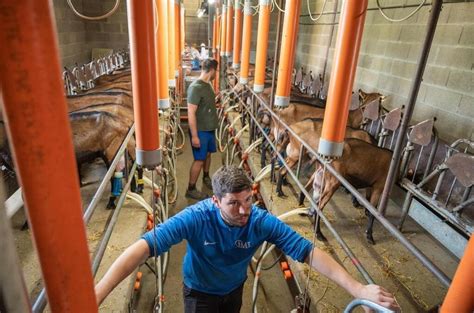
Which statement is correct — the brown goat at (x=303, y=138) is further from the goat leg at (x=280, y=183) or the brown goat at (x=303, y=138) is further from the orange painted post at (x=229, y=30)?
the orange painted post at (x=229, y=30)

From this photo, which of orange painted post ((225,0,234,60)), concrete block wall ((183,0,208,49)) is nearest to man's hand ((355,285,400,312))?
orange painted post ((225,0,234,60))

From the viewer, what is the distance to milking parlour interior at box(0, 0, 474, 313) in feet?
1.69

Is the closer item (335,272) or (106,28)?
(335,272)

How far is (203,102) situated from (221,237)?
11.1ft

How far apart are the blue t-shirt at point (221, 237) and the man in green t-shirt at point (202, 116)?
3.06 meters

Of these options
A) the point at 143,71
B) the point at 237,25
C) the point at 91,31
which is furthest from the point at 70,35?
the point at 143,71

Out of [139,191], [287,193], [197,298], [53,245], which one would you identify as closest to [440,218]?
[287,193]

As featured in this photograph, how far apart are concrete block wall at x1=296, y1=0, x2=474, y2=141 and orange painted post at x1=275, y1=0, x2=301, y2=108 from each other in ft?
3.92

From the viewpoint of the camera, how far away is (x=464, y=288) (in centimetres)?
81

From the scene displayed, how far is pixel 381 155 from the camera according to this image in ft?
12.0

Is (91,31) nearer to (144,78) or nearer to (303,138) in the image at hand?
(303,138)

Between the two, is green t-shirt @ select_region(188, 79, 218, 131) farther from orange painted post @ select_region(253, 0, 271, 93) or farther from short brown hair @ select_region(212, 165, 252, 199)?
short brown hair @ select_region(212, 165, 252, 199)

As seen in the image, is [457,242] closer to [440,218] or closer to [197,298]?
[440,218]

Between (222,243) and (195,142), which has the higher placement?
(222,243)
